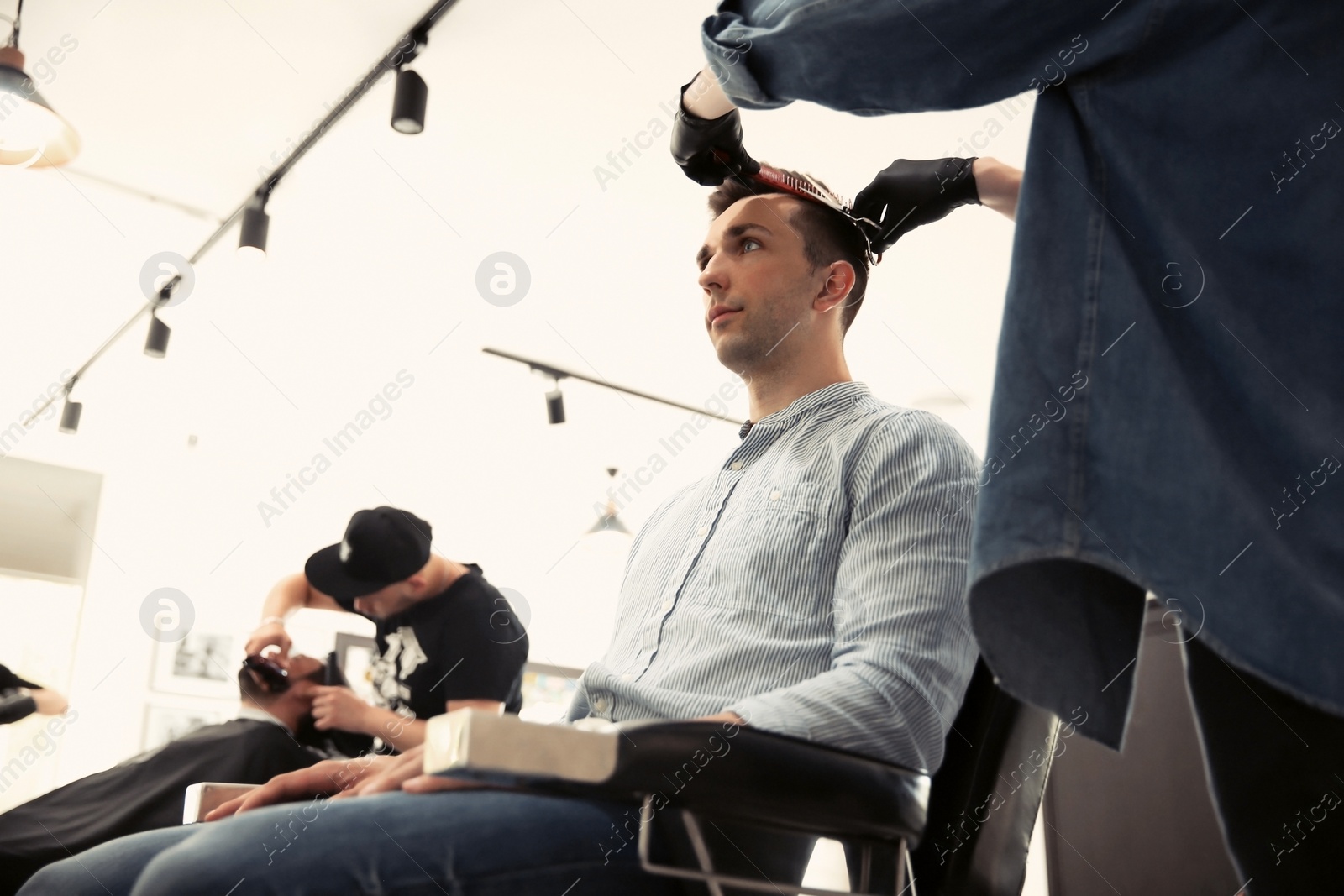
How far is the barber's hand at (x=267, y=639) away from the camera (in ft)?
7.49

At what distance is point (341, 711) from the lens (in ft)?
7.55

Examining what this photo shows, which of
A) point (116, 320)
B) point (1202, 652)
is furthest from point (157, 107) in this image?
point (1202, 652)

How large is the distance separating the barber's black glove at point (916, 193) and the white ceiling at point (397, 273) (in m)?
2.11

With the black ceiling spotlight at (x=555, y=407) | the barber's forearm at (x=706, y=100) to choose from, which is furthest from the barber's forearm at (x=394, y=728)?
the black ceiling spotlight at (x=555, y=407)

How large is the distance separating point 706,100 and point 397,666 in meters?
1.82

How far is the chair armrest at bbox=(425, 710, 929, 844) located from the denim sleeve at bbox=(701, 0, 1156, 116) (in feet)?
1.55

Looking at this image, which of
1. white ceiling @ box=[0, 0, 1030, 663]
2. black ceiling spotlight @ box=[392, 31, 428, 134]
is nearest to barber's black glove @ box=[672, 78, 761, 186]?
black ceiling spotlight @ box=[392, 31, 428, 134]

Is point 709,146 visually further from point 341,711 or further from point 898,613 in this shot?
point 341,711

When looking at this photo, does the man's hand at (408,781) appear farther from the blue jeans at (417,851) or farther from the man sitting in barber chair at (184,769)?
the man sitting in barber chair at (184,769)

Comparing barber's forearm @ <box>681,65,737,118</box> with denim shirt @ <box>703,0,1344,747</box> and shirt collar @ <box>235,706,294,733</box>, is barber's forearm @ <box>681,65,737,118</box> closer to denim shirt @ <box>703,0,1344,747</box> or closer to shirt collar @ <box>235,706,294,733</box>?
denim shirt @ <box>703,0,1344,747</box>

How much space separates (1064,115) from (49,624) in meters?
6.53

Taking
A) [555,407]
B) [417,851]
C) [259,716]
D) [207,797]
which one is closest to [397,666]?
[259,716]

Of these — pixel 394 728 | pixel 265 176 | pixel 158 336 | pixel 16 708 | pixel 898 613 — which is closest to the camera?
pixel 898 613

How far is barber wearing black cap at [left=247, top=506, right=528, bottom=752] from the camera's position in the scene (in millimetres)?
2357
